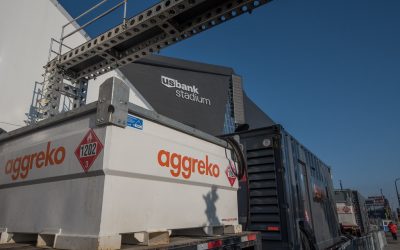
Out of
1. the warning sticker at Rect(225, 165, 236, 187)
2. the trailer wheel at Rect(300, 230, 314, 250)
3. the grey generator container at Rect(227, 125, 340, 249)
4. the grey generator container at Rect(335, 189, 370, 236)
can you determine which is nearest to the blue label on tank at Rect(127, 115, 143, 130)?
the warning sticker at Rect(225, 165, 236, 187)

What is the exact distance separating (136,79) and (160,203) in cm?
1375

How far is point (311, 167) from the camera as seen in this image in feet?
24.0

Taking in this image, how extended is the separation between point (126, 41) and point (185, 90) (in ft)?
49.7

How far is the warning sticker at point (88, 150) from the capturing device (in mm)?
2066

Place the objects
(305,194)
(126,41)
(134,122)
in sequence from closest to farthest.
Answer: (134,122), (126,41), (305,194)

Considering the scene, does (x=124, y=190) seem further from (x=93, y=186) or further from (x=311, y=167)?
(x=311, y=167)

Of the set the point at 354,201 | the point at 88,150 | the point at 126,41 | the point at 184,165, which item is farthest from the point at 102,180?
the point at 354,201

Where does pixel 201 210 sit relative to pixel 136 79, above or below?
below

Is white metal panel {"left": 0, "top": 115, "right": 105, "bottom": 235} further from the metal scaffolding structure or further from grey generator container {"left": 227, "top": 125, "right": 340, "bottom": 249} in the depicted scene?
the metal scaffolding structure

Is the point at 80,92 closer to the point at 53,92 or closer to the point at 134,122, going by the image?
the point at 53,92

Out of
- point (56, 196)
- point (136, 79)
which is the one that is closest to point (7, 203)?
point (56, 196)

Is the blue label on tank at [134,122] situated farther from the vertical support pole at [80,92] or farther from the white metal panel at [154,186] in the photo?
the vertical support pole at [80,92]

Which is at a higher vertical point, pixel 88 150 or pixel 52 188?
pixel 88 150

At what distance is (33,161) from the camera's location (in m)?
2.56
